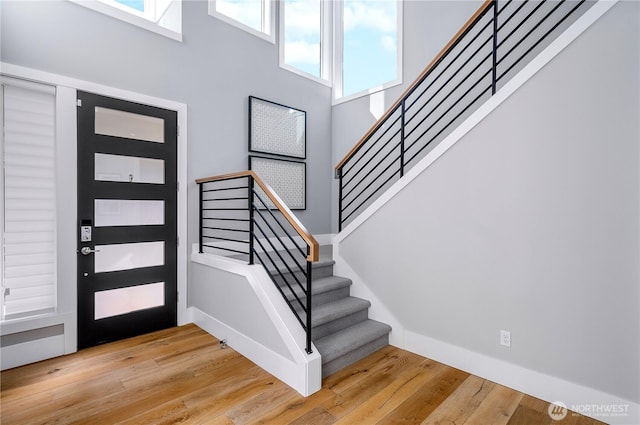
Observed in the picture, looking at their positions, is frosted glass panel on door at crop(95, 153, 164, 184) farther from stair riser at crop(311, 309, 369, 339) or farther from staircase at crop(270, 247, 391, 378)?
stair riser at crop(311, 309, 369, 339)

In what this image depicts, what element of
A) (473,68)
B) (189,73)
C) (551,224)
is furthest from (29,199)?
(473,68)

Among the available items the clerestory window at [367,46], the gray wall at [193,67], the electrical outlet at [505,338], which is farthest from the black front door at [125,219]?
the electrical outlet at [505,338]

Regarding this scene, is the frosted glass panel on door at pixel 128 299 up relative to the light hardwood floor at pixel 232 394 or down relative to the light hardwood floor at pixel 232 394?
up

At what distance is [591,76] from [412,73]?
2.20 meters

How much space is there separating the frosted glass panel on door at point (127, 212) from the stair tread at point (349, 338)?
6.50 feet

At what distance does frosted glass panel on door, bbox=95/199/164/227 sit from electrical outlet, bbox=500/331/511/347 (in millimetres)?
3141

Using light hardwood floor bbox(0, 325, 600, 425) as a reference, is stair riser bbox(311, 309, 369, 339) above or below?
above

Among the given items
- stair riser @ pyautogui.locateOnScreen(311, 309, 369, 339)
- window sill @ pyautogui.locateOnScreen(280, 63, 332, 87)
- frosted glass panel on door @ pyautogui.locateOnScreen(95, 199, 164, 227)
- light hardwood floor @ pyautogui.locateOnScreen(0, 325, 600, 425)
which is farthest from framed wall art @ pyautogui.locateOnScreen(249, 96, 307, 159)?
light hardwood floor @ pyautogui.locateOnScreen(0, 325, 600, 425)

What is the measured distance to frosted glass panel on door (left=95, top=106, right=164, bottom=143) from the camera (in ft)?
9.18

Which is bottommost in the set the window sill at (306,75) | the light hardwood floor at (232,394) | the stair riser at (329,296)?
→ the light hardwood floor at (232,394)

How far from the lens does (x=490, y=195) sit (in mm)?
2289

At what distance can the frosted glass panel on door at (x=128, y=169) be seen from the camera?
2799 millimetres

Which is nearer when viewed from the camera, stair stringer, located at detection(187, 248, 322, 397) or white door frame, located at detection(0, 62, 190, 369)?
stair stringer, located at detection(187, 248, 322, 397)

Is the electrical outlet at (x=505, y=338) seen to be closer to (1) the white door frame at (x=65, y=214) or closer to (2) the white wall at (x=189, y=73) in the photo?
(2) the white wall at (x=189, y=73)
